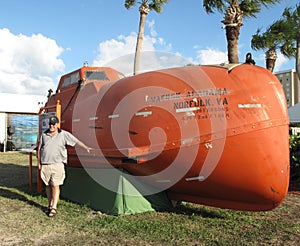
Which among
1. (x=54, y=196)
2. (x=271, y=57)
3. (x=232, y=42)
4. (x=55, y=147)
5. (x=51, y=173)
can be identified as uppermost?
(x=271, y=57)

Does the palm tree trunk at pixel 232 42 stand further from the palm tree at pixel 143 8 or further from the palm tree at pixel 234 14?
the palm tree at pixel 143 8

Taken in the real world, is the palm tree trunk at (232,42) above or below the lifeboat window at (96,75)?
above

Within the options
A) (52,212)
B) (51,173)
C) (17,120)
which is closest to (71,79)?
(51,173)

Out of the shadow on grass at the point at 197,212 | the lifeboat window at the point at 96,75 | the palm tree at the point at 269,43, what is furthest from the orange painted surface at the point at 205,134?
the palm tree at the point at 269,43

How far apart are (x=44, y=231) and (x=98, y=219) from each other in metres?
0.73

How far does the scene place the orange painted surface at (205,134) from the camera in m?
3.64

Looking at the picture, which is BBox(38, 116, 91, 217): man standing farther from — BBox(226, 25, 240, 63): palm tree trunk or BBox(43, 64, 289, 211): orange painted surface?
BBox(226, 25, 240, 63): palm tree trunk

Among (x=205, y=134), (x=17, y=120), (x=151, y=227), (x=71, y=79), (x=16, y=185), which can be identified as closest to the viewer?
(x=205, y=134)

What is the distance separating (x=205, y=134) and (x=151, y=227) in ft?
4.55

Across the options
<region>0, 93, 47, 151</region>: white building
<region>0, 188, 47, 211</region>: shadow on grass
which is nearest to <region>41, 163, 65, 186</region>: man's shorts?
<region>0, 188, 47, 211</region>: shadow on grass

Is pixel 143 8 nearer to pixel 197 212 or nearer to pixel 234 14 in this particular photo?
pixel 234 14

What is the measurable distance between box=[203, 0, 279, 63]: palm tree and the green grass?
5580 mm

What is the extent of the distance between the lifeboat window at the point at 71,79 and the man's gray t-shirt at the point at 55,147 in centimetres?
158

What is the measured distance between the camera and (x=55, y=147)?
4.86m
